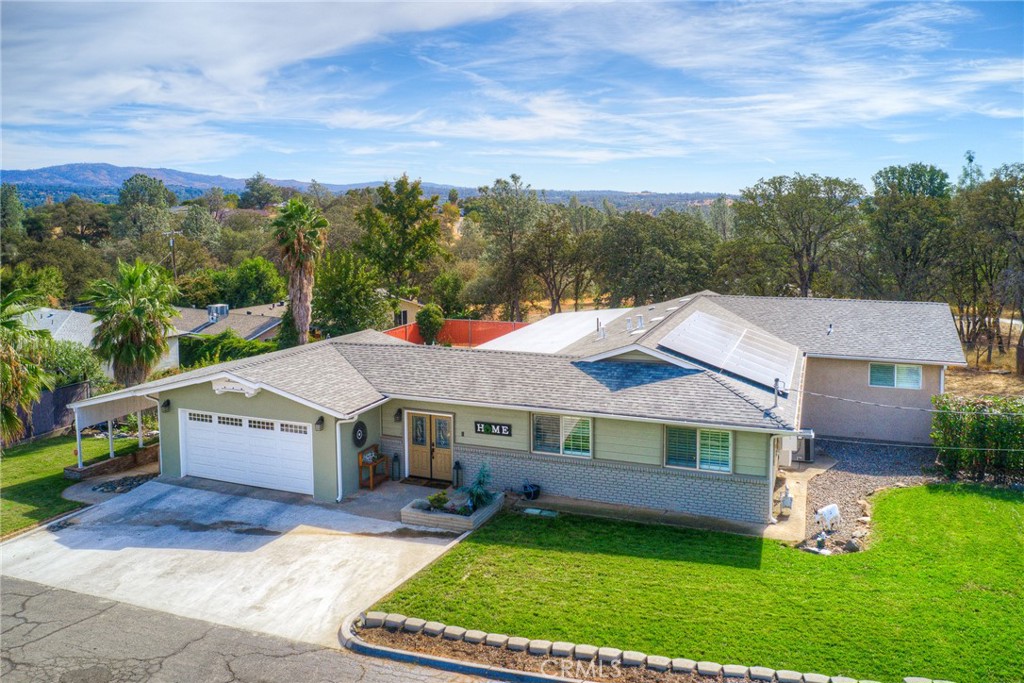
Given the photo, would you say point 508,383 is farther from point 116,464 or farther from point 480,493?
point 116,464

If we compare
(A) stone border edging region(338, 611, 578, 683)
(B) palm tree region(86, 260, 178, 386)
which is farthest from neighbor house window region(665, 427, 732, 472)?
(B) palm tree region(86, 260, 178, 386)

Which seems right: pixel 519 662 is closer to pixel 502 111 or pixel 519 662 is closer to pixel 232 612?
pixel 232 612

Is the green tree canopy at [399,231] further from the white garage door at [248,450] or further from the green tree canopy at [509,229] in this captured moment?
the white garage door at [248,450]

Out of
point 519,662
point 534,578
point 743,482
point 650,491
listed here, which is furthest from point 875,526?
point 519,662

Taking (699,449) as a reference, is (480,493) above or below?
below

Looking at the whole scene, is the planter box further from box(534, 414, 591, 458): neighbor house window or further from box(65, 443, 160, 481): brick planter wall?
box(65, 443, 160, 481): brick planter wall

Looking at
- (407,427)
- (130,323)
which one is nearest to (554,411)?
(407,427)

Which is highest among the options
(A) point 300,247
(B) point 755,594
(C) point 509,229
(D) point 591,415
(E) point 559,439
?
(C) point 509,229
